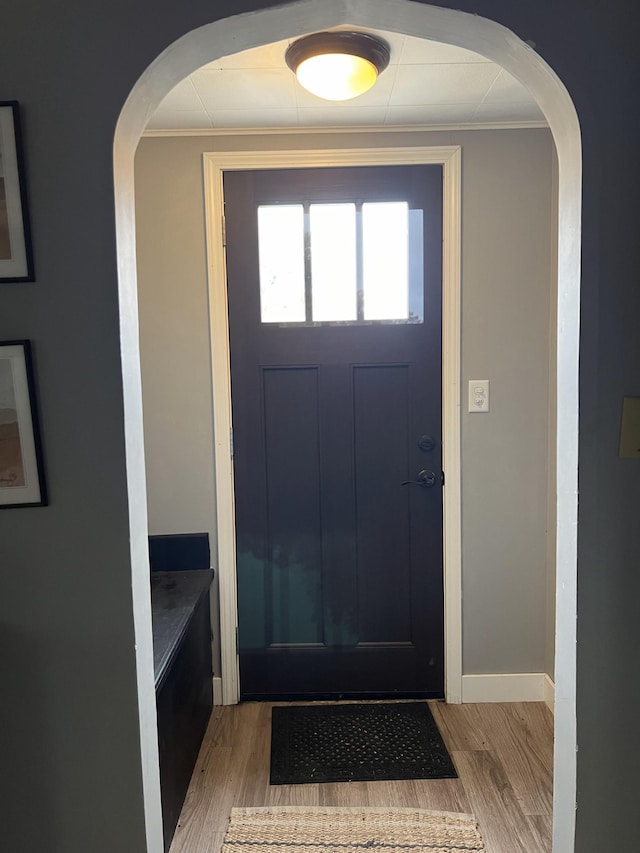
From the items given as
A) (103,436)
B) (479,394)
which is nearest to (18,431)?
(103,436)

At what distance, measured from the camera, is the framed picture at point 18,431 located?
1051 millimetres

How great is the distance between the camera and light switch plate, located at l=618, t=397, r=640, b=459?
3.53 ft

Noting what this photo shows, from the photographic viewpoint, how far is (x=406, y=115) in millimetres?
2191

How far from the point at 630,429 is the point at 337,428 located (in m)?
1.43

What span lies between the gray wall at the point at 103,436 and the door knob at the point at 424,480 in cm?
133

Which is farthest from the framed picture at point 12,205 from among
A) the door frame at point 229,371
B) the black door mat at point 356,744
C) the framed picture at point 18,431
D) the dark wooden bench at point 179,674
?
the black door mat at point 356,744

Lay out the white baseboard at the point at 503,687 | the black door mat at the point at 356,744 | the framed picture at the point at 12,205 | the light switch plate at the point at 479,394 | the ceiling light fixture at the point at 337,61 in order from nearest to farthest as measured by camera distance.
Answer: the framed picture at the point at 12,205 < the ceiling light fixture at the point at 337,61 < the black door mat at the point at 356,744 < the light switch plate at the point at 479,394 < the white baseboard at the point at 503,687

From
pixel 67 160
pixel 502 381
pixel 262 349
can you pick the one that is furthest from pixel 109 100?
pixel 502 381

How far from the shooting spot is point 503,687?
2494 millimetres

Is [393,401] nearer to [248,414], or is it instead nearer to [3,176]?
[248,414]

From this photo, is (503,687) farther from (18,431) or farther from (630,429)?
(18,431)

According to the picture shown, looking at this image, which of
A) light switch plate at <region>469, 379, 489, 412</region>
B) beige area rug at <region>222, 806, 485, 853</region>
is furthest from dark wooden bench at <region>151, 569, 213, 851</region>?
light switch plate at <region>469, 379, 489, 412</region>

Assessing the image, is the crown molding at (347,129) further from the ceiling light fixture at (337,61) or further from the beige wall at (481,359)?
the ceiling light fixture at (337,61)

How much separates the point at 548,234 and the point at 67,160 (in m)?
1.85
